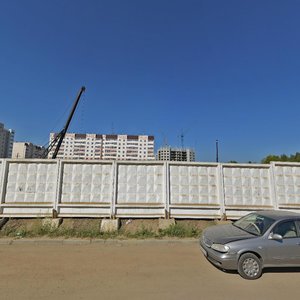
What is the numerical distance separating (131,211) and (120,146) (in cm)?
9169

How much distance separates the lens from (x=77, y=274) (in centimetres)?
471

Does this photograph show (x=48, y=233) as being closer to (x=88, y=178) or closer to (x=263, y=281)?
(x=88, y=178)

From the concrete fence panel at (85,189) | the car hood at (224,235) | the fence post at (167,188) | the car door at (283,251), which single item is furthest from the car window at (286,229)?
the concrete fence panel at (85,189)

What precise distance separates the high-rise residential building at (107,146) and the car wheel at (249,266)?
3363 inches

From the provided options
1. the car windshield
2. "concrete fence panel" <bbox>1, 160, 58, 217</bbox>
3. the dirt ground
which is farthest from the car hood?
"concrete fence panel" <bbox>1, 160, 58, 217</bbox>

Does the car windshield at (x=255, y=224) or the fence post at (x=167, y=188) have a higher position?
the fence post at (x=167, y=188)

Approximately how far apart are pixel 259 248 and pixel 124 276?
285 centimetres

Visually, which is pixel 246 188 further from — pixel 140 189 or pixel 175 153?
pixel 175 153

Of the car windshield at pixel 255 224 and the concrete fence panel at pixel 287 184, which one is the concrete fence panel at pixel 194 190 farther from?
the car windshield at pixel 255 224

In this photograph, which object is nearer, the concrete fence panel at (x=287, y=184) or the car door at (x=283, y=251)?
the car door at (x=283, y=251)

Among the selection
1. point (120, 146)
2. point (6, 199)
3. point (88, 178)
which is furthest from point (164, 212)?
point (120, 146)

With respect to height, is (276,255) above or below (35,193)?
below

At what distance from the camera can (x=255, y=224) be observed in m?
5.61

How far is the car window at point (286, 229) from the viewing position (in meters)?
5.11
